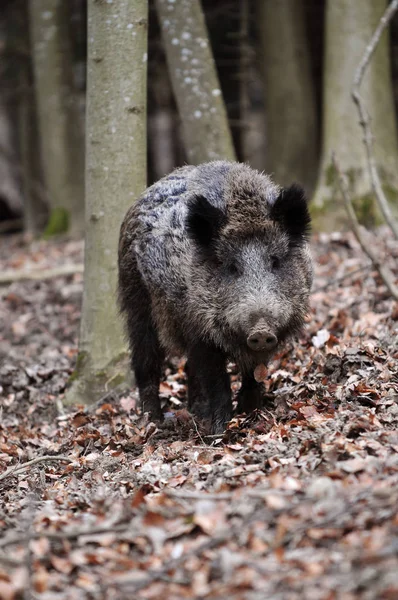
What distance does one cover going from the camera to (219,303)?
19.2 feet

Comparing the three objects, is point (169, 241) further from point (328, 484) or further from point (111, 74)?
point (328, 484)

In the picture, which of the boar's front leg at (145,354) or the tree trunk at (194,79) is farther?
the tree trunk at (194,79)

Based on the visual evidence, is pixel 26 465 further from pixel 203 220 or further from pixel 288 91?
pixel 288 91

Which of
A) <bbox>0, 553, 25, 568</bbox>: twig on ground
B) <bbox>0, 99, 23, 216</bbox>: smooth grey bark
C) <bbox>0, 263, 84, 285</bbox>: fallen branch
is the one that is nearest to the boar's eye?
<bbox>0, 553, 25, 568</bbox>: twig on ground

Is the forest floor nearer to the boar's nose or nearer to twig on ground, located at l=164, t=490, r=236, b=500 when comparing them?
twig on ground, located at l=164, t=490, r=236, b=500

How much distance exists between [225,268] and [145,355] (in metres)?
1.56

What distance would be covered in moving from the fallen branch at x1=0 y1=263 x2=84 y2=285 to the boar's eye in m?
6.49

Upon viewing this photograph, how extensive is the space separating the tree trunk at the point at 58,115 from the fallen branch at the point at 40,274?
11.3ft

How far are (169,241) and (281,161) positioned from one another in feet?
31.2

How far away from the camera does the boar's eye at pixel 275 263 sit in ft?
19.2

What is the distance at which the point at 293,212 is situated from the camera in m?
5.94

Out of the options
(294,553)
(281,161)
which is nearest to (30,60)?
(281,161)

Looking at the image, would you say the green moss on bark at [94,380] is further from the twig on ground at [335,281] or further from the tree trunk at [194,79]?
the tree trunk at [194,79]

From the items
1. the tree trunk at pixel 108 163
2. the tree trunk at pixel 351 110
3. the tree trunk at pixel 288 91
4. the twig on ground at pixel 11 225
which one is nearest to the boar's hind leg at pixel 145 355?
the tree trunk at pixel 108 163
